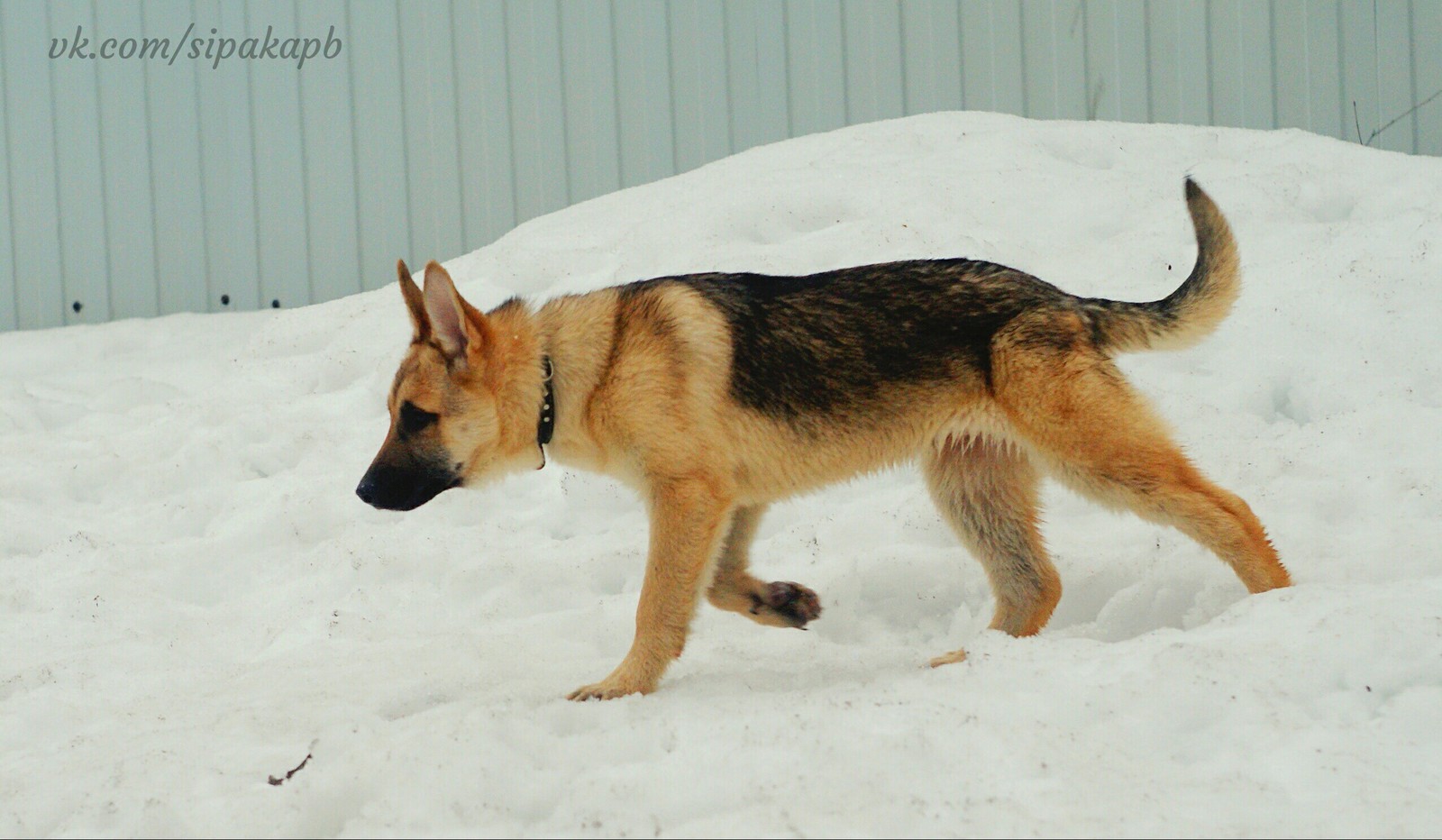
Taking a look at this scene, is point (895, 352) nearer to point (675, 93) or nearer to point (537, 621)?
point (537, 621)

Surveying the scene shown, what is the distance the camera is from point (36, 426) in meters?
7.43

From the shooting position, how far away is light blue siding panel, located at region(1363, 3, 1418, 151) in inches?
335

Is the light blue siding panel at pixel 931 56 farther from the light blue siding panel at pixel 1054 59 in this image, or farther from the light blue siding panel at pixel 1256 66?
the light blue siding panel at pixel 1256 66

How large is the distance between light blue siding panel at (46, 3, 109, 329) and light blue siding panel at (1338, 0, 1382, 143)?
912 centimetres

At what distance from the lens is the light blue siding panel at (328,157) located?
9.21 metres

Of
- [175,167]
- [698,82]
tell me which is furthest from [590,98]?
[175,167]

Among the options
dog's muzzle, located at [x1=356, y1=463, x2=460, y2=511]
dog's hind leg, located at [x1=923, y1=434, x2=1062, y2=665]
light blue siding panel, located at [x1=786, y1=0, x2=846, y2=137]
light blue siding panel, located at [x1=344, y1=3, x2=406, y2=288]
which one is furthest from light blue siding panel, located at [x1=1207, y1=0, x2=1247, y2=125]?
dog's muzzle, located at [x1=356, y1=463, x2=460, y2=511]

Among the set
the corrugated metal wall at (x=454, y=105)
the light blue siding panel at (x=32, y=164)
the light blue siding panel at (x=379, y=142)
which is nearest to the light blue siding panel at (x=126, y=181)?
the corrugated metal wall at (x=454, y=105)

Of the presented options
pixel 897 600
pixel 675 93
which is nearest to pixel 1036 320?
pixel 897 600

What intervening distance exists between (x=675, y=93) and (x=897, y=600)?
17.4 feet

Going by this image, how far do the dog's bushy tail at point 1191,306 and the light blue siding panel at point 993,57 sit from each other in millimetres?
4830

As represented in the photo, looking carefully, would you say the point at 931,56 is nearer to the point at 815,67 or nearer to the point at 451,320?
the point at 815,67

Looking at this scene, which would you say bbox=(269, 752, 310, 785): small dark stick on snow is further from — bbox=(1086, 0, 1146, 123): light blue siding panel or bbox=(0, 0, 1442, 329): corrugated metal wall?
bbox=(1086, 0, 1146, 123): light blue siding panel

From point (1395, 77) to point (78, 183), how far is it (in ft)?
31.6
